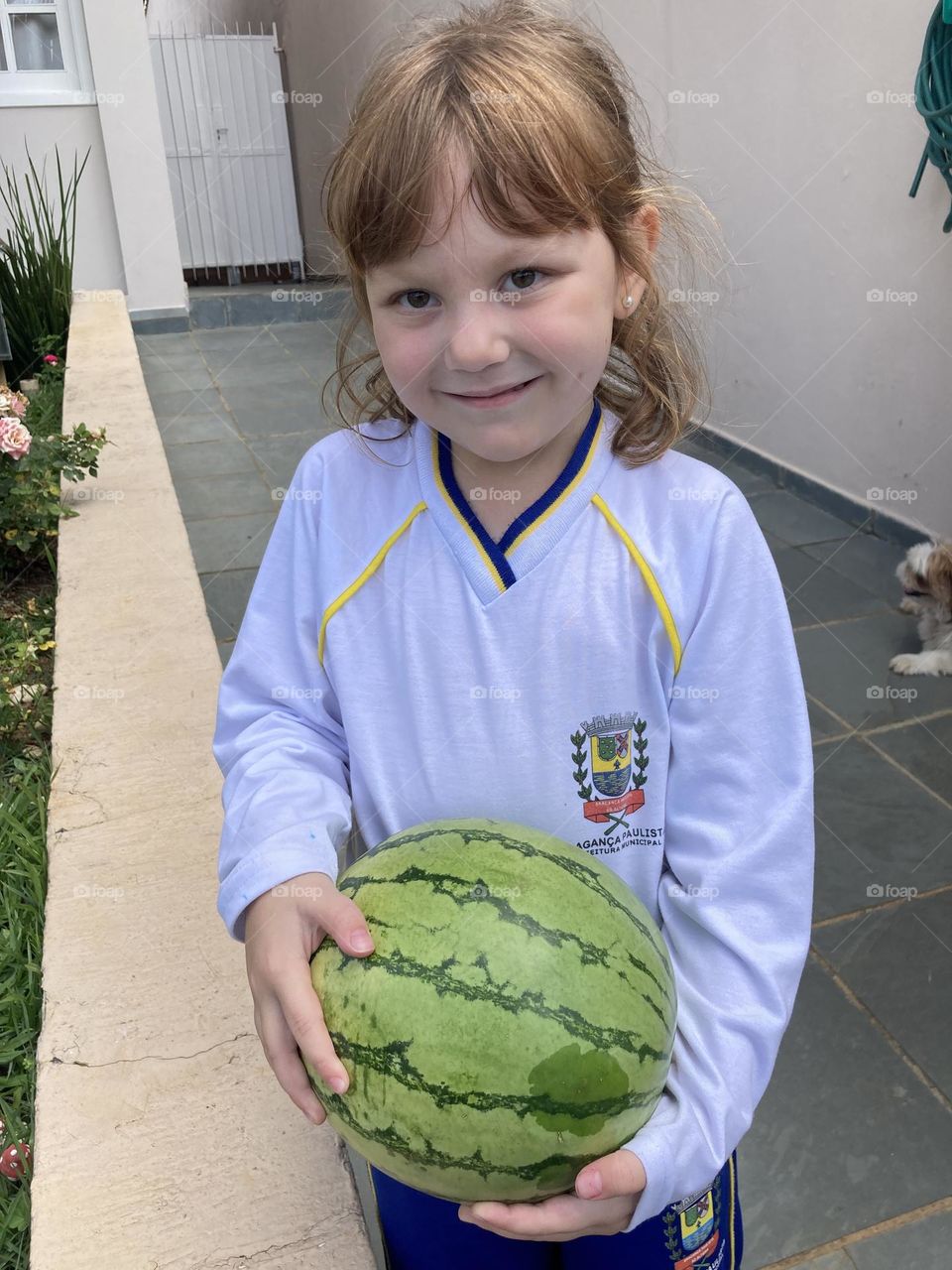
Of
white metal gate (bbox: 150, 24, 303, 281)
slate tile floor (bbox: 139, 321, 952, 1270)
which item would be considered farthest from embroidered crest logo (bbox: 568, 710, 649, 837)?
white metal gate (bbox: 150, 24, 303, 281)

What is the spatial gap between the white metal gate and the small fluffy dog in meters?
9.40

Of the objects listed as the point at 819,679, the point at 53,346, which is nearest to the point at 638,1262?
the point at 819,679

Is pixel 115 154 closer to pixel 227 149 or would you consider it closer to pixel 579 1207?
pixel 227 149

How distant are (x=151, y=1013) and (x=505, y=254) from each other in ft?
5.07

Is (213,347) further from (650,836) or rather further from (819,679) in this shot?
(650,836)

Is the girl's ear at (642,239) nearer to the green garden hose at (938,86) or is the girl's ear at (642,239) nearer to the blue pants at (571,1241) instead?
the blue pants at (571,1241)

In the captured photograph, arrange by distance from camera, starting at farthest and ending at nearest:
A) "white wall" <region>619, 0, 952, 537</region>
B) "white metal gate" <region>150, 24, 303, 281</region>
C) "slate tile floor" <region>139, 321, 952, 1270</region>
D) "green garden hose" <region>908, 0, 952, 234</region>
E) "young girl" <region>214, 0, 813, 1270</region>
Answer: "white metal gate" <region>150, 24, 303, 281</region> < "white wall" <region>619, 0, 952, 537</region> < "green garden hose" <region>908, 0, 952, 234</region> < "slate tile floor" <region>139, 321, 952, 1270</region> < "young girl" <region>214, 0, 813, 1270</region>

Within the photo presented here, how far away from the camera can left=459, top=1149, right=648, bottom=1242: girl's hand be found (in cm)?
102

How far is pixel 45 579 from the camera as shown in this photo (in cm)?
449

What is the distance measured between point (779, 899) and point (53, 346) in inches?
263

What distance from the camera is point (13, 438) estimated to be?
13.3 ft

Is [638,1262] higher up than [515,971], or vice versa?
[515,971]

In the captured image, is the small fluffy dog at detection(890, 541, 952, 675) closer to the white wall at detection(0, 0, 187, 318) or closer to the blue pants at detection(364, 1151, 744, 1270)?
the blue pants at detection(364, 1151, 744, 1270)

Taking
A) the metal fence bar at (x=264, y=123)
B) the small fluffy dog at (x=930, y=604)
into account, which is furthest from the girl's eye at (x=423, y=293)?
the metal fence bar at (x=264, y=123)
